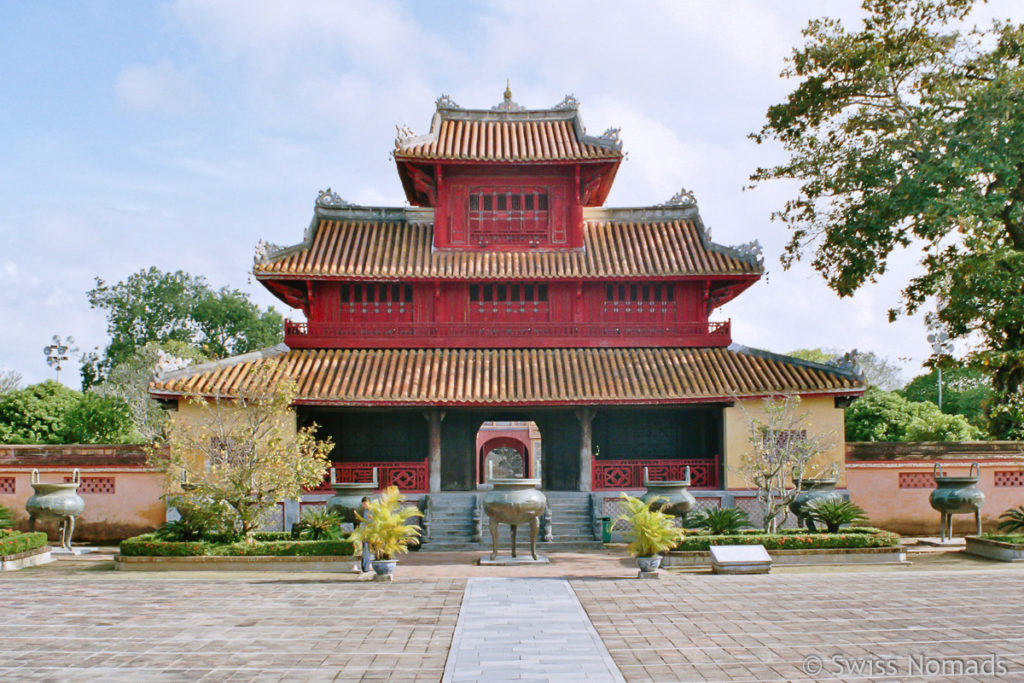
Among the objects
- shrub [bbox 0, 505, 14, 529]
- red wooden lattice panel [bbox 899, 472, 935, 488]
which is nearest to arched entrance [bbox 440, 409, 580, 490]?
red wooden lattice panel [bbox 899, 472, 935, 488]

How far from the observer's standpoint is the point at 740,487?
20422 mm

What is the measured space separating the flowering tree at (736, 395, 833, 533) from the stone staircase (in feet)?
12.8

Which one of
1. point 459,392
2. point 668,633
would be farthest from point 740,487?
point 668,633

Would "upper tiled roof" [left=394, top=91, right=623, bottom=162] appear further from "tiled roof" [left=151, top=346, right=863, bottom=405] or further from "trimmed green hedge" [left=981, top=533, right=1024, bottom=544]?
"trimmed green hedge" [left=981, top=533, right=1024, bottom=544]

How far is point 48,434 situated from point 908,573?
31.2m

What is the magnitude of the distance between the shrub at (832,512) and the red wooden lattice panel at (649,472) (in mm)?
4113

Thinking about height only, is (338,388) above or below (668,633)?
above

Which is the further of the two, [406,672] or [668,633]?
[668,633]

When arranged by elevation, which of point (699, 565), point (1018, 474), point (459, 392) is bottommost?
point (699, 565)

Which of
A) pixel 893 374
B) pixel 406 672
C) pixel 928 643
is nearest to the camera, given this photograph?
pixel 406 672

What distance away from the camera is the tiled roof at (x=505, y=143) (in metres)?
23.0

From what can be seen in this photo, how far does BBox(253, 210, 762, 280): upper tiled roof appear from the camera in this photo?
2231 cm

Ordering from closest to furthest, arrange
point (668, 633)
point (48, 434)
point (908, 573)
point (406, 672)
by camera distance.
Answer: point (406, 672), point (668, 633), point (908, 573), point (48, 434)

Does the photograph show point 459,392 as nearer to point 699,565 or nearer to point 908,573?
point 699,565
